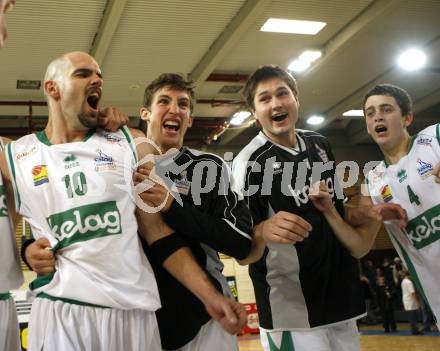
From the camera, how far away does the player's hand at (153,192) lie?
255 cm

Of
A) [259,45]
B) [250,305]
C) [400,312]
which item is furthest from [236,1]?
[400,312]

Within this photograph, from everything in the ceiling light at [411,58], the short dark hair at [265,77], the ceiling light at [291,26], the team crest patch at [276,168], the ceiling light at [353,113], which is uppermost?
the ceiling light at [353,113]

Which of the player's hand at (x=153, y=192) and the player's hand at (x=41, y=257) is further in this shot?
Answer: the player's hand at (x=153, y=192)

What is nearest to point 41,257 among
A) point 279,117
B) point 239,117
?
point 279,117

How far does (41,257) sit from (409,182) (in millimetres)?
2855

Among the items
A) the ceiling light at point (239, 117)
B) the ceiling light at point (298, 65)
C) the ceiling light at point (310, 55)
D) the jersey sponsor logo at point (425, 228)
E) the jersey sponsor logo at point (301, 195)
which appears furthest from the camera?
the ceiling light at point (239, 117)

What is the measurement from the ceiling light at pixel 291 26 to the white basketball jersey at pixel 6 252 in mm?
7628

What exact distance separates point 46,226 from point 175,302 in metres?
0.75

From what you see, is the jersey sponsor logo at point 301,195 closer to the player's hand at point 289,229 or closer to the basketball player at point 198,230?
the basketball player at point 198,230

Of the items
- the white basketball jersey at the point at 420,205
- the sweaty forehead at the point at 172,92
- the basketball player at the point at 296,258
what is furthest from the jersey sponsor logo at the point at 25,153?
the white basketball jersey at the point at 420,205

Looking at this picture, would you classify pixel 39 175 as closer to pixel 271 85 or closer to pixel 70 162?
pixel 70 162

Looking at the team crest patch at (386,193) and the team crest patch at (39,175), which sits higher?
the team crest patch at (39,175)

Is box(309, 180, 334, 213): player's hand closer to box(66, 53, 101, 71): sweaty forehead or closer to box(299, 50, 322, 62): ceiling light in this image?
box(66, 53, 101, 71): sweaty forehead

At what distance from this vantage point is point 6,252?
2.85m
